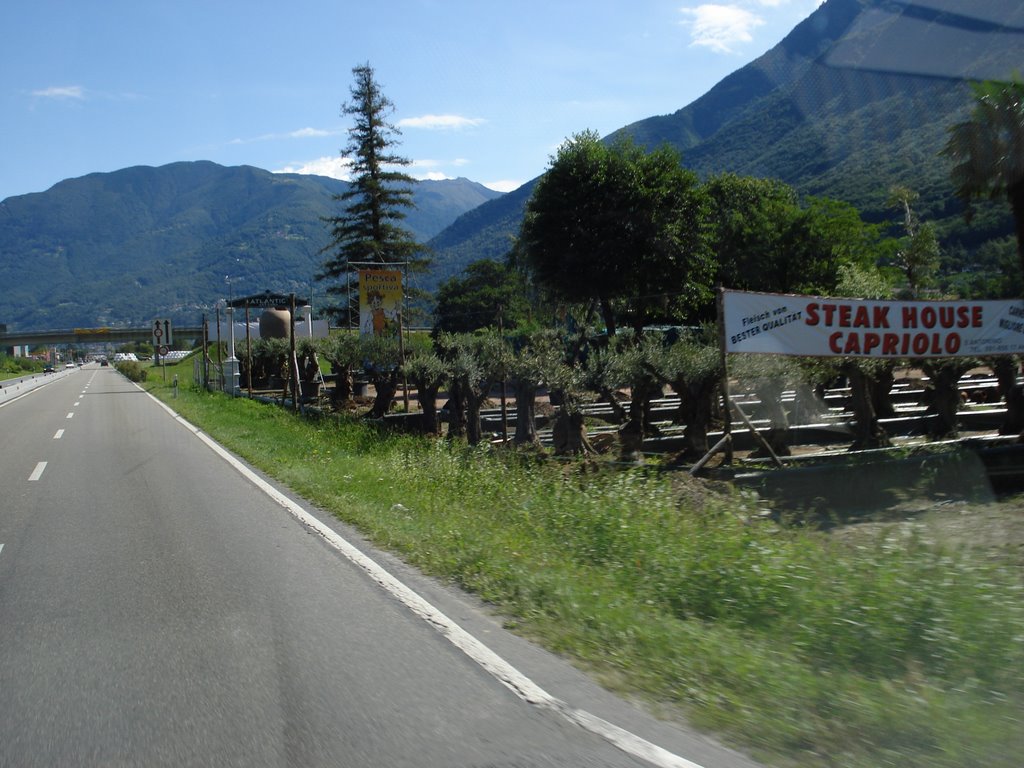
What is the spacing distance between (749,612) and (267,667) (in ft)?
10.6

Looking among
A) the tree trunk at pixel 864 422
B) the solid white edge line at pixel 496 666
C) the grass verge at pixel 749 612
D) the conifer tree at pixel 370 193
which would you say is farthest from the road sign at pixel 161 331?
the solid white edge line at pixel 496 666

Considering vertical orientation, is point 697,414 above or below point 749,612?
above

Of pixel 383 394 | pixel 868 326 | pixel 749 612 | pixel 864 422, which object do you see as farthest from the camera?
pixel 383 394

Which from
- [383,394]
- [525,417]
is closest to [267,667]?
[525,417]

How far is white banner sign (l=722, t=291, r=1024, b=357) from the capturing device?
506 inches

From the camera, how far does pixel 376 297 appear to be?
28703 millimetres

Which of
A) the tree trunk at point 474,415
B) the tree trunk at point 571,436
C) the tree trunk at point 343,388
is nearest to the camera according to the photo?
the tree trunk at point 571,436

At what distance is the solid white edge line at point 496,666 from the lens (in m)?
4.01

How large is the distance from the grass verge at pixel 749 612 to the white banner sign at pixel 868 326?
3208 millimetres

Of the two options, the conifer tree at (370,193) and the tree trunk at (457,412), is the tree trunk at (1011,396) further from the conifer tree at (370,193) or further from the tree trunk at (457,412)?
the conifer tree at (370,193)

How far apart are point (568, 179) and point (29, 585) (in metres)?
28.4

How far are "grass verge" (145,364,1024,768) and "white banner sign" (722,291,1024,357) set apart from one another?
3208mm

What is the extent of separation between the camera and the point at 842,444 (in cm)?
1803

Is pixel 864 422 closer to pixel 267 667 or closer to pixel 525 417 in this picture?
pixel 525 417
